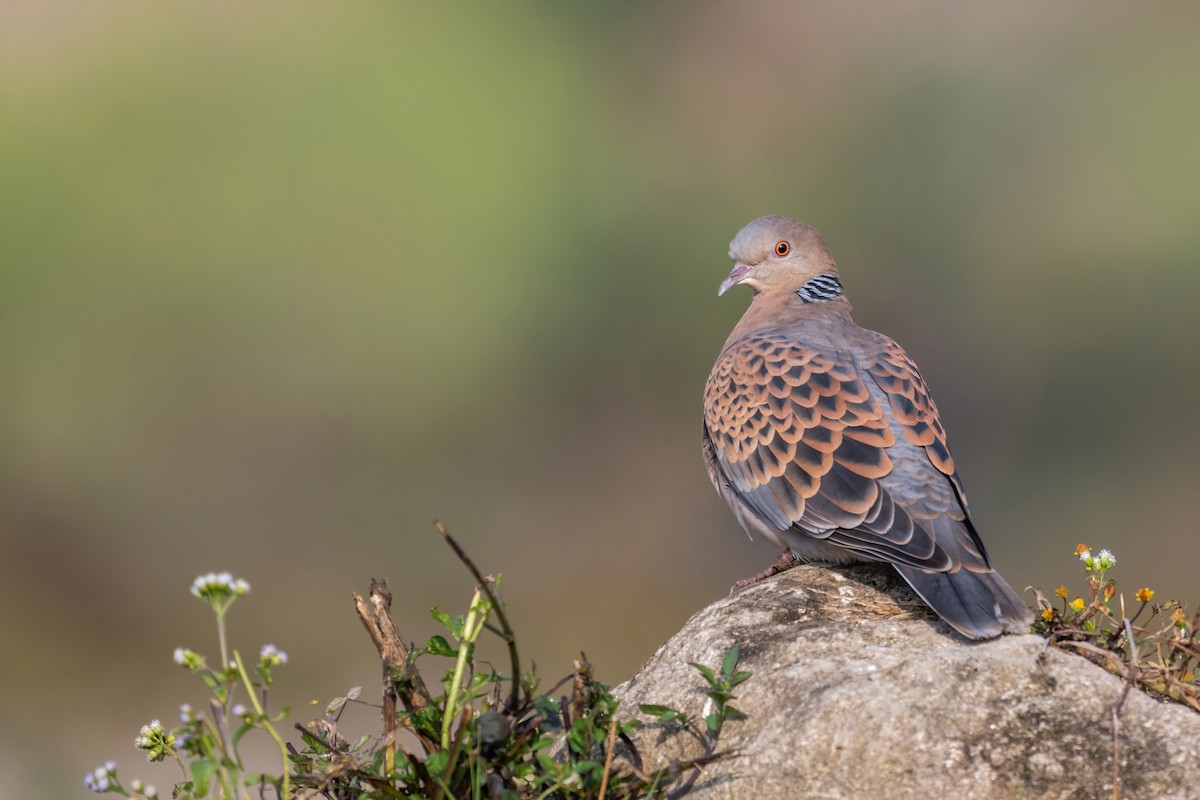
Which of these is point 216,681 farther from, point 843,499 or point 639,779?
point 843,499

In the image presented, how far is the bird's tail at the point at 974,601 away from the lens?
355 centimetres

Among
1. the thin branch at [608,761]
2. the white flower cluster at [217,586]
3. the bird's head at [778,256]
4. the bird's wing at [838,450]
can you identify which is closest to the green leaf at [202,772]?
the white flower cluster at [217,586]

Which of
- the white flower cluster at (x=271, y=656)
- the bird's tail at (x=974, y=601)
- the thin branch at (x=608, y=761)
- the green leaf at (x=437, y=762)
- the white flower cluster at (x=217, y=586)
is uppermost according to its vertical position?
the white flower cluster at (x=217, y=586)

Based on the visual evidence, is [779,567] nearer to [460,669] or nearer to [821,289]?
[821,289]

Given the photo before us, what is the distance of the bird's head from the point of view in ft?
20.0

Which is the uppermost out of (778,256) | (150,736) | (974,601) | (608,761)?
(778,256)

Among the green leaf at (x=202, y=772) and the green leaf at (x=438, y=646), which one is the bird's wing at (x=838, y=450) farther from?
the green leaf at (x=202, y=772)

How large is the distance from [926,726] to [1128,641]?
0.75m

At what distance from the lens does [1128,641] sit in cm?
341

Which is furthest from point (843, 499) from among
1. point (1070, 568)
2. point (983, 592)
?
point (1070, 568)

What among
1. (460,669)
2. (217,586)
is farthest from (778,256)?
(217,586)

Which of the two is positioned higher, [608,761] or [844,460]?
[844,460]

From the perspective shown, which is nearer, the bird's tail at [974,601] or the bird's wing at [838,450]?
the bird's tail at [974,601]

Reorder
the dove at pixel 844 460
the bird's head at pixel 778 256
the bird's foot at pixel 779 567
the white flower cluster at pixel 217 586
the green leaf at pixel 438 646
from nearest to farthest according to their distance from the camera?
the white flower cluster at pixel 217 586 < the green leaf at pixel 438 646 < the dove at pixel 844 460 < the bird's foot at pixel 779 567 < the bird's head at pixel 778 256
